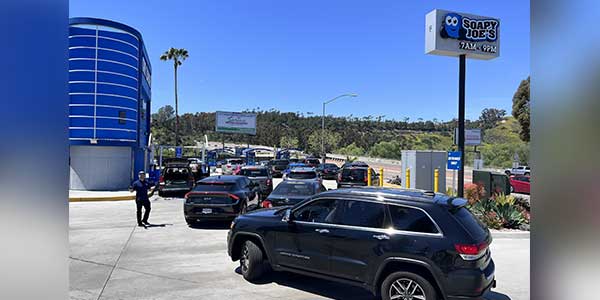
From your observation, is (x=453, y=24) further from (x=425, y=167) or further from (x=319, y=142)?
(x=319, y=142)

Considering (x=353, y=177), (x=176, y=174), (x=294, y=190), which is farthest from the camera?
(x=176, y=174)

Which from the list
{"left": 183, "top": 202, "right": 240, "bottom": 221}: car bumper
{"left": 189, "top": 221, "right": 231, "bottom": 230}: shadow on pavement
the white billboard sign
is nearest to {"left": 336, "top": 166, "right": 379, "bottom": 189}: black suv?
{"left": 189, "top": 221, "right": 231, "bottom": 230}: shadow on pavement

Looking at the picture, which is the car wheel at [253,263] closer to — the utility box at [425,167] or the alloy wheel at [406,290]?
the alloy wheel at [406,290]

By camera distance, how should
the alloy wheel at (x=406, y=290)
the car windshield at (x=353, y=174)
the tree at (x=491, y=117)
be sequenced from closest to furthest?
1. the alloy wheel at (x=406, y=290)
2. the car windshield at (x=353, y=174)
3. the tree at (x=491, y=117)

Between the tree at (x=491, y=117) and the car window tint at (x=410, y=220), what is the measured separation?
15417 centimetres

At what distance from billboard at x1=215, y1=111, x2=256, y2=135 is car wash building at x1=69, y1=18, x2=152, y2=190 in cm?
3738

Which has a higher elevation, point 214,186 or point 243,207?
point 214,186

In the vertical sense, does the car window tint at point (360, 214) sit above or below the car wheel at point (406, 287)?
above

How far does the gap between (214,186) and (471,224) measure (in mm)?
8615

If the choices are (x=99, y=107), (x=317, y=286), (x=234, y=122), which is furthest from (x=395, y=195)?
(x=234, y=122)

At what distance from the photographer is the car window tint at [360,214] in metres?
5.94

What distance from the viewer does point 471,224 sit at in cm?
559

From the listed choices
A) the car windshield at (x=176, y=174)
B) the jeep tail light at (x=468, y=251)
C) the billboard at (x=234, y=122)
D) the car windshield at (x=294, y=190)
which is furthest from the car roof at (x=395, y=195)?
the billboard at (x=234, y=122)
